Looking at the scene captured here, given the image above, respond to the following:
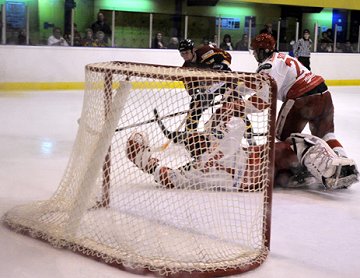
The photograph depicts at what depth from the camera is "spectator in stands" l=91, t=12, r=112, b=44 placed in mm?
11523

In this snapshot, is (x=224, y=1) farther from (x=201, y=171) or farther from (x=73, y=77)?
(x=201, y=171)

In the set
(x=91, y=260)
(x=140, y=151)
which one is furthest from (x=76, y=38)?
(x=91, y=260)

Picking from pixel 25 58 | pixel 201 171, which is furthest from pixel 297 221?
pixel 25 58

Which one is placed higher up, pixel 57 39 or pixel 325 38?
pixel 325 38

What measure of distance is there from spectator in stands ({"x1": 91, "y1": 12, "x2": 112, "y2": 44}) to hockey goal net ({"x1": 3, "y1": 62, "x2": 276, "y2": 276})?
27.3 feet

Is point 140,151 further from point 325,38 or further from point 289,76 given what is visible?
point 325,38

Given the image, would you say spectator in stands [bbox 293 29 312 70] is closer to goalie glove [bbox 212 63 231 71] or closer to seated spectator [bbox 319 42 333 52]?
seated spectator [bbox 319 42 333 52]

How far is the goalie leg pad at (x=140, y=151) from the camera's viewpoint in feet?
11.2

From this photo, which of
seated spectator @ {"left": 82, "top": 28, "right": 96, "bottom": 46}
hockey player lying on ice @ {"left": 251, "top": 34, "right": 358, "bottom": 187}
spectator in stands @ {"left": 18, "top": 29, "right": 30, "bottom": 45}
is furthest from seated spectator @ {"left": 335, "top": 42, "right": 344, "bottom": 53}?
hockey player lying on ice @ {"left": 251, "top": 34, "right": 358, "bottom": 187}

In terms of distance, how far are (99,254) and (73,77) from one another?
322 inches

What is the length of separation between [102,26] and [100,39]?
0.26m

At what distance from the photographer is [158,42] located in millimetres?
12172

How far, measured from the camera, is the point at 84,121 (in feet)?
10.8

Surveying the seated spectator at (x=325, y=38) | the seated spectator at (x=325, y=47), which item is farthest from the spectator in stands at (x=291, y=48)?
the seated spectator at (x=325, y=38)
